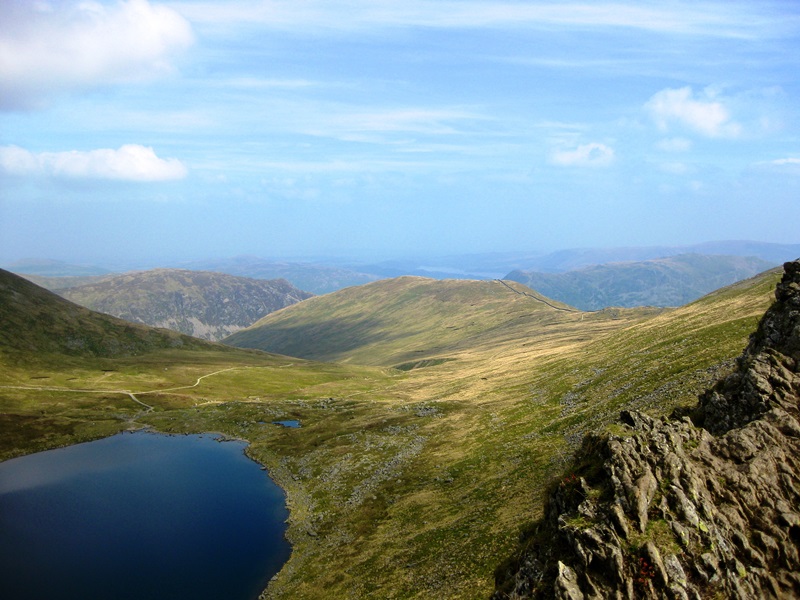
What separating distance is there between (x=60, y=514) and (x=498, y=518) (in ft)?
237

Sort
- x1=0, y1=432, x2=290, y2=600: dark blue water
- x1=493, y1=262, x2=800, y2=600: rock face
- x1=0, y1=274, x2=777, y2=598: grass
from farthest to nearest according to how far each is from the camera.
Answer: x1=0, y1=432, x2=290, y2=600: dark blue water, x1=0, y1=274, x2=777, y2=598: grass, x1=493, y1=262, x2=800, y2=600: rock face

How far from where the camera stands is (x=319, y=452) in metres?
112

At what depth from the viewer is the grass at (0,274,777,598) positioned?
6256 centimetres

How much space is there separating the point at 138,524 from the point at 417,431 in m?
56.4

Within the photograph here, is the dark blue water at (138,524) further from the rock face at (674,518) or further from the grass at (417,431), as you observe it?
the rock face at (674,518)

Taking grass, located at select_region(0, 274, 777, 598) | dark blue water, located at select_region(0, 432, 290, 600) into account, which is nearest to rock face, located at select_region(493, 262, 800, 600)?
grass, located at select_region(0, 274, 777, 598)

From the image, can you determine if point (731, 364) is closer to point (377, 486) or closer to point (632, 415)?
point (632, 415)

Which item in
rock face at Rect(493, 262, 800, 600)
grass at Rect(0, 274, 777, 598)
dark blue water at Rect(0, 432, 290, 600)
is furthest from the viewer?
dark blue water at Rect(0, 432, 290, 600)

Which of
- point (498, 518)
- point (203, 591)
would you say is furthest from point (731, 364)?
point (203, 591)

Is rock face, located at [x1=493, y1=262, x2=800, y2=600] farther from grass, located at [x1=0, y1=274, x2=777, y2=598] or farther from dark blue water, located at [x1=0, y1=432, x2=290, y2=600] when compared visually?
dark blue water, located at [x1=0, y1=432, x2=290, y2=600]

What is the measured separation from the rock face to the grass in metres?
19.0

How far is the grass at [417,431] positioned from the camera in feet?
205

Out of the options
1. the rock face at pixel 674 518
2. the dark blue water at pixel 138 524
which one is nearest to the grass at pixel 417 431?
the dark blue water at pixel 138 524

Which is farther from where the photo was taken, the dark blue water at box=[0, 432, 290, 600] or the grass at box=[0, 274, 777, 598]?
the dark blue water at box=[0, 432, 290, 600]
